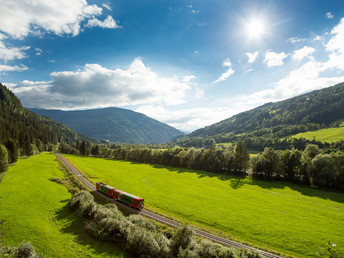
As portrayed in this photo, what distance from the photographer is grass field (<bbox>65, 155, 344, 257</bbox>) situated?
39.1 meters

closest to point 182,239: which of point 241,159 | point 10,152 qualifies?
point 241,159

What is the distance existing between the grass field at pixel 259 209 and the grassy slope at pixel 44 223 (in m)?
21.9

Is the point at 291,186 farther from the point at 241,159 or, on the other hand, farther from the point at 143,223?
the point at 143,223

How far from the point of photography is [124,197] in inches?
2120

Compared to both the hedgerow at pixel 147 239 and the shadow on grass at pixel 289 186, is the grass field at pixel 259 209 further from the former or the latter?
the hedgerow at pixel 147 239

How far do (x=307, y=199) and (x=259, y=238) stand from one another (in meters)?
37.6

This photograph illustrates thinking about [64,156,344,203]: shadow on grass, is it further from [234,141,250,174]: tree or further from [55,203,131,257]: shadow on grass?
[55,203,131,257]: shadow on grass

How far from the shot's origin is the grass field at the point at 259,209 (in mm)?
39062

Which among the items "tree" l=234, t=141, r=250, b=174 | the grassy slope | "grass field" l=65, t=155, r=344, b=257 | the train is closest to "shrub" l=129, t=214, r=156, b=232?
the grassy slope

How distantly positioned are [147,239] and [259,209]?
3907cm

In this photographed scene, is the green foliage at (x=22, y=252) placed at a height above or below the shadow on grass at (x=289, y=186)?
below

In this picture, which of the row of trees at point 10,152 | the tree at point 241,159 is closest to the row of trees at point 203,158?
the tree at point 241,159

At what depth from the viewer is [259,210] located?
52562 millimetres

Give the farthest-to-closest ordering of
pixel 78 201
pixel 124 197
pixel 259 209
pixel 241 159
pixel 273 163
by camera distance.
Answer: pixel 241 159 → pixel 273 163 → pixel 124 197 → pixel 259 209 → pixel 78 201
